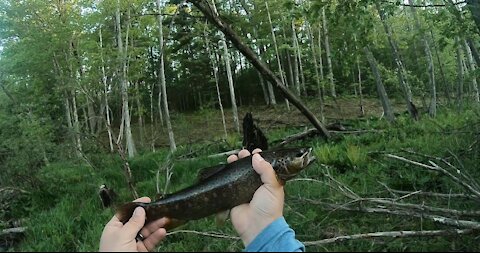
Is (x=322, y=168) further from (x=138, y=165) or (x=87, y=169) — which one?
(x=87, y=169)

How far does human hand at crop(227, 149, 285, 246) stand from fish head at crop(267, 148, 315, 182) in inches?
2.3

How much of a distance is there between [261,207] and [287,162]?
0.29m

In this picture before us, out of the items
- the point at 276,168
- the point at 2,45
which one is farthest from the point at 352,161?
the point at 2,45

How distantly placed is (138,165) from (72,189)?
2062 millimetres

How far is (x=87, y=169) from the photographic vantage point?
9.88 m

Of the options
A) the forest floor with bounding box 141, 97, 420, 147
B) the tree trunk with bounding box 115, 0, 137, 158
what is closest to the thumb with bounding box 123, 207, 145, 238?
the tree trunk with bounding box 115, 0, 137, 158

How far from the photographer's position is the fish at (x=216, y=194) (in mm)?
1771

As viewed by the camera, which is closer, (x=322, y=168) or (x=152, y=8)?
(x=322, y=168)

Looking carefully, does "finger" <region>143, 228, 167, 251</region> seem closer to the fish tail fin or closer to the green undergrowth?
the fish tail fin

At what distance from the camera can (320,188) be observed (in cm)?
548

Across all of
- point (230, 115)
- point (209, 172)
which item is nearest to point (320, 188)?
point (209, 172)

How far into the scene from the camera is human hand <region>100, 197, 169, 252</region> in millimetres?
1403

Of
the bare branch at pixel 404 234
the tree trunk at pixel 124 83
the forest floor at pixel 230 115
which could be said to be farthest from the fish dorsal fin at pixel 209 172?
the forest floor at pixel 230 115

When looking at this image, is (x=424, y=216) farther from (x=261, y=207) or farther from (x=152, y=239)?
(x=152, y=239)
